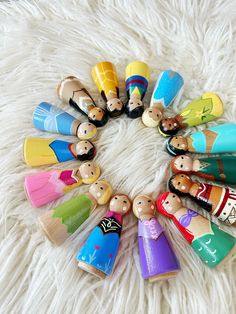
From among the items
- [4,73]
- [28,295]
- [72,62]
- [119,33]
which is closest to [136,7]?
[119,33]

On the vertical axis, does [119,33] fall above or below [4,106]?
above

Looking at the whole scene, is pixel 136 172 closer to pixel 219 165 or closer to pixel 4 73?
pixel 219 165

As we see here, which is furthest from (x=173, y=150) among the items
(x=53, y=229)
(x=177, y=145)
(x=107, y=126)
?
(x=53, y=229)

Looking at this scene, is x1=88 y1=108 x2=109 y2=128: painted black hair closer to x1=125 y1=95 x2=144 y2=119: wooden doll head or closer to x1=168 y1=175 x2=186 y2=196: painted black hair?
x1=125 y1=95 x2=144 y2=119: wooden doll head

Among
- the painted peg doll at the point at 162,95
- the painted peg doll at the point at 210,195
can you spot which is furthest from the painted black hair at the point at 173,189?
the painted peg doll at the point at 162,95

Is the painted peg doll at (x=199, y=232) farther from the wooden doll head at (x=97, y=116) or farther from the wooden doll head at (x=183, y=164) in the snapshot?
the wooden doll head at (x=97, y=116)

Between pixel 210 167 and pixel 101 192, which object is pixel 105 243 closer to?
pixel 101 192
